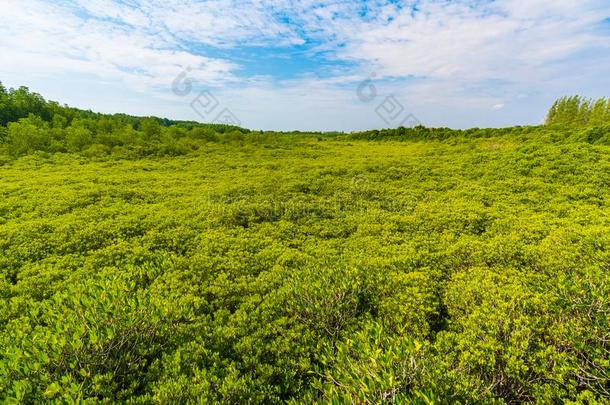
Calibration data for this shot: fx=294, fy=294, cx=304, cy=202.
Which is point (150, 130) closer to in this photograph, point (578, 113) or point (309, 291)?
point (309, 291)

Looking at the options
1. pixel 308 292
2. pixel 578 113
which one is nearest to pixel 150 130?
pixel 308 292

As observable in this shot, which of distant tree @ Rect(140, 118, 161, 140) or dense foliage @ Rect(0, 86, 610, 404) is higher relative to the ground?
distant tree @ Rect(140, 118, 161, 140)

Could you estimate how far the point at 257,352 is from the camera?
5207 millimetres

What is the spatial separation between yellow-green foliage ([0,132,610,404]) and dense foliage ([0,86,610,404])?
0.04 m

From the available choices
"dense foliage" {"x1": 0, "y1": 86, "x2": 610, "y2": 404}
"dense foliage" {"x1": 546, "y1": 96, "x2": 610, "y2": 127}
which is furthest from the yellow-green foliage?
"dense foliage" {"x1": 546, "y1": 96, "x2": 610, "y2": 127}

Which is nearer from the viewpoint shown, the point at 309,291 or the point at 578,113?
the point at 309,291

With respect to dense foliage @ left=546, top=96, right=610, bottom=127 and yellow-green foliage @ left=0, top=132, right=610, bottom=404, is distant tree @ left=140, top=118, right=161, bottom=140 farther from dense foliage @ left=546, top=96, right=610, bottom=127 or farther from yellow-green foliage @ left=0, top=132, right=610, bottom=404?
dense foliage @ left=546, top=96, right=610, bottom=127

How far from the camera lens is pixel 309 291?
6.33m

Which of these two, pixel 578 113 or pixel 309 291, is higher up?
pixel 578 113

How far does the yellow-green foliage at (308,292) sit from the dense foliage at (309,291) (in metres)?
0.04

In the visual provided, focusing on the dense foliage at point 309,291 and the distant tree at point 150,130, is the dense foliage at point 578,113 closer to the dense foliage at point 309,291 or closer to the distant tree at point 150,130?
the dense foliage at point 309,291

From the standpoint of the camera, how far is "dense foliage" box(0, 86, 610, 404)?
4160 millimetres

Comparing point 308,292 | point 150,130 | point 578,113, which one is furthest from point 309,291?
point 578,113

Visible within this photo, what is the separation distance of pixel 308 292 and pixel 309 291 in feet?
0.10
